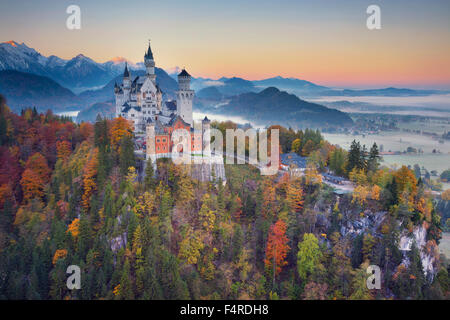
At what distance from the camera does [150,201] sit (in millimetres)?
37281

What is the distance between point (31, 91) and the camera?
97.9 metres

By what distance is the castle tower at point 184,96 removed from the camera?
171 feet

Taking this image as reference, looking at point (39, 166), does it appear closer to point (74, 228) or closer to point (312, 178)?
point (74, 228)

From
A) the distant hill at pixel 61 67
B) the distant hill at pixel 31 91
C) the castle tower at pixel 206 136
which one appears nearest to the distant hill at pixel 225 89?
the distant hill at pixel 61 67

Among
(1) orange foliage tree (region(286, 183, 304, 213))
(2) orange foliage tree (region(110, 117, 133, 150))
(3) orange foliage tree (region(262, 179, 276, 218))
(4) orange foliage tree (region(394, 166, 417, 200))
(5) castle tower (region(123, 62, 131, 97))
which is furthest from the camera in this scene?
(5) castle tower (region(123, 62, 131, 97))

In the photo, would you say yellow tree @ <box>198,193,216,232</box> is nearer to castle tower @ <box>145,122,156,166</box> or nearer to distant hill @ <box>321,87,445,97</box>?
castle tower @ <box>145,122,156,166</box>

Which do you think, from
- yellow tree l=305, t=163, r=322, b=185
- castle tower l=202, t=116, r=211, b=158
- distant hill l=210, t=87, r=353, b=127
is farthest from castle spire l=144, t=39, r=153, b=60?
distant hill l=210, t=87, r=353, b=127

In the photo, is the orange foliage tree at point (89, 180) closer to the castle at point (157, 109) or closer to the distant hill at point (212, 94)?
the castle at point (157, 109)

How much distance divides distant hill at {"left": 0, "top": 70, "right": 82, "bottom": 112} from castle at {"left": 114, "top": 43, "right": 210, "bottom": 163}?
51.5 meters

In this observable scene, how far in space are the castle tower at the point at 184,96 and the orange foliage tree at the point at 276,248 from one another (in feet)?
88.8

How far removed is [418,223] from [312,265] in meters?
15.0

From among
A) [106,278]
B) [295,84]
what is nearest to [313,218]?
[106,278]

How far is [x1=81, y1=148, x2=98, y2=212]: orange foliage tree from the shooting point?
40075 millimetres

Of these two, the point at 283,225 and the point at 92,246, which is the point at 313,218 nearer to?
the point at 283,225
